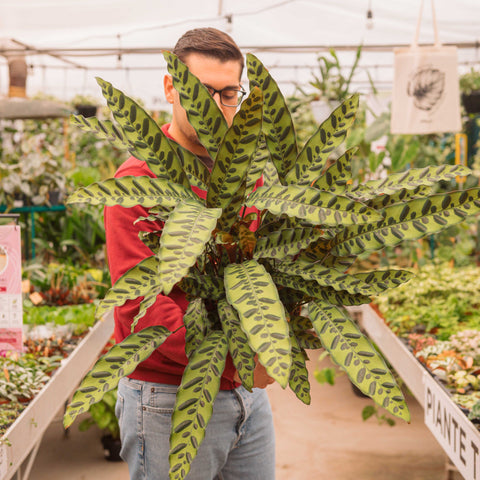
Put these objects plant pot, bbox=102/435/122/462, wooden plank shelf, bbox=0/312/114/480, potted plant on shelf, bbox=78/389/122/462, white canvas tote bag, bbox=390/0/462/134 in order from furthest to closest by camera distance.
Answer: white canvas tote bag, bbox=390/0/462/134 → plant pot, bbox=102/435/122/462 → potted plant on shelf, bbox=78/389/122/462 → wooden plank shelf, bbox=0/312/114/480

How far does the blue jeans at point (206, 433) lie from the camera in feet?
3.95

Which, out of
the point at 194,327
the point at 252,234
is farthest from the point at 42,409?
the point at 252,234

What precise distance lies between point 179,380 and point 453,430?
1.13 m

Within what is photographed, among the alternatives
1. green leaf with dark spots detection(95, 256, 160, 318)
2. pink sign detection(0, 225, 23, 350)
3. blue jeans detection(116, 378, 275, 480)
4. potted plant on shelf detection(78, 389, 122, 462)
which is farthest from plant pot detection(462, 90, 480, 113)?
green leaf with dark spots detection(95, 256, 160, 318)

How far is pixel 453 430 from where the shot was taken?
6.27 ft

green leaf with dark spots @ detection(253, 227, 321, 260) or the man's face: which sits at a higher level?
the man's face

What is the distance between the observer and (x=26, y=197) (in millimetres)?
4371

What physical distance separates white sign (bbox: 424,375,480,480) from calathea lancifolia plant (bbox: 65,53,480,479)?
950 millimetres

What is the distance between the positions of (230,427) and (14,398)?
1148 mm

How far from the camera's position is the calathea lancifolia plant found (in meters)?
0.81

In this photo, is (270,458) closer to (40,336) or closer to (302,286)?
(302,286)

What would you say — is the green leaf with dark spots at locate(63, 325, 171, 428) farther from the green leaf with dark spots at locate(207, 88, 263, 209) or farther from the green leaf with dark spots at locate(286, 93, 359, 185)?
the green leaf with dark spots at locate(286, 93, 359, 185)

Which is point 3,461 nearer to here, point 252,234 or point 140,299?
point 140,299

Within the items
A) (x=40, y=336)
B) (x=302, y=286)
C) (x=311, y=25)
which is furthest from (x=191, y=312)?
(x=311, y=25)
